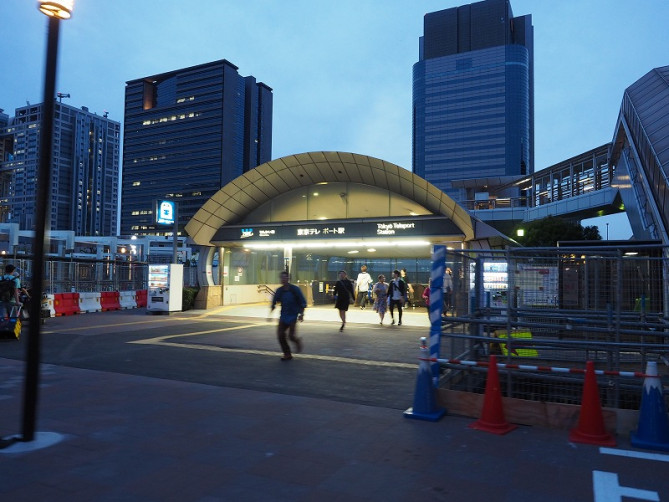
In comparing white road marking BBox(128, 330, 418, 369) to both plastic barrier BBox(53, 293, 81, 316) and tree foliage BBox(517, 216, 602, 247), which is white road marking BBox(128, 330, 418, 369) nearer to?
plastic barrier BBox(53, 293, 81, 316)

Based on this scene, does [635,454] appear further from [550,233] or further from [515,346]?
[550,233]

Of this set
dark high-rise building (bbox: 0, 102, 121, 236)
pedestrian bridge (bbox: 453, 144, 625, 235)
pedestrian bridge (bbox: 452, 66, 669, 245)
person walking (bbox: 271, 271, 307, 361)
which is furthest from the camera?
dark high-rise building (bbox: 0, 102, 121, 236)

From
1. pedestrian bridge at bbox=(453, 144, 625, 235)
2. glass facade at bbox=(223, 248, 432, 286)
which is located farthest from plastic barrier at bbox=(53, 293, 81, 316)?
pedestrian bridge at bbox=(453, 144, 625, 235)

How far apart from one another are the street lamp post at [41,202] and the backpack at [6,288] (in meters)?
8.95

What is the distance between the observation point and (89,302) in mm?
20891

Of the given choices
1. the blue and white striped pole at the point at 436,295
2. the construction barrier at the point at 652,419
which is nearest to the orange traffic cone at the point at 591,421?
the construction barrier at the point at 652,419

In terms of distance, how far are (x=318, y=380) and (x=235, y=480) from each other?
3891mm

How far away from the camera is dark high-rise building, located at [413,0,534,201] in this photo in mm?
166750

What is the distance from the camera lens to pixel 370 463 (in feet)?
14.7

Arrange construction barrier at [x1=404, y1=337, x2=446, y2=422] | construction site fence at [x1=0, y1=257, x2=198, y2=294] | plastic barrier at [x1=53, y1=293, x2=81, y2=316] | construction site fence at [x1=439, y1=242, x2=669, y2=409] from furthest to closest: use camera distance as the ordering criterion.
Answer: construction site fence at [x1=0, y1=257, x2=198, y2=294] < plastic barrier at [x1=53, y1=293, x2=81, y2=316] < construction site fence at [x1=439, y1=242, x2=669, y2=409] < construction barrier at [x1=404, y1=337, x2=446, y2=422]

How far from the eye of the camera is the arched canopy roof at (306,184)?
17438mm

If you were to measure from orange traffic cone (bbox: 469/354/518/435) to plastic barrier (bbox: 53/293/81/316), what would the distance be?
17.9 meters

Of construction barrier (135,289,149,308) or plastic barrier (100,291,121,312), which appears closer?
plastic barrier (100,291,121,312)

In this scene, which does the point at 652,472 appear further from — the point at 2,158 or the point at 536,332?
the point at 2,158
